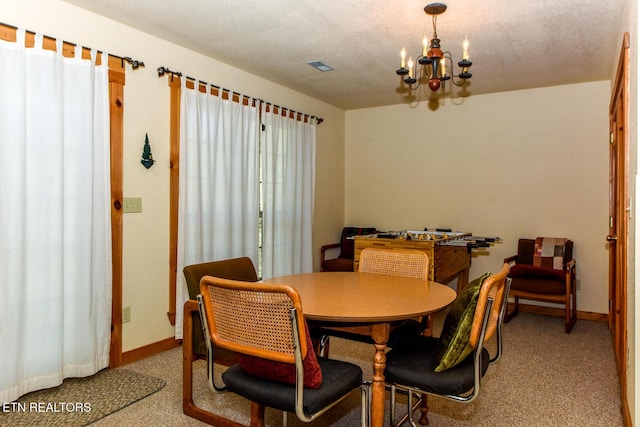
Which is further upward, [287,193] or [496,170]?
[496,170]

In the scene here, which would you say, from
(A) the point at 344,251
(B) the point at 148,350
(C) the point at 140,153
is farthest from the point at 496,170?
(B) the point at 148,350

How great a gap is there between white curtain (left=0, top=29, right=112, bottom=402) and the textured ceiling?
0.60 metres

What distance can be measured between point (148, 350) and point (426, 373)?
236 cm

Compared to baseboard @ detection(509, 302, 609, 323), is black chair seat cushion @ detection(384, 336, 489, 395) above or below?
above

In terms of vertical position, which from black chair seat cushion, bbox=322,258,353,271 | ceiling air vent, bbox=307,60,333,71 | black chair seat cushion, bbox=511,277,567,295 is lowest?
black chair seat cushion, bbox=511,277,567,295

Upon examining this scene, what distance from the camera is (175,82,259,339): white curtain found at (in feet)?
11.5

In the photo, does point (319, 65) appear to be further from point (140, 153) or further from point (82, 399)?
point (82, 399)

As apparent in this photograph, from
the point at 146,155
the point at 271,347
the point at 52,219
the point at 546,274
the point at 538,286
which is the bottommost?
the point at 538,286

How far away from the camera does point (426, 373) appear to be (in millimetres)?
1770

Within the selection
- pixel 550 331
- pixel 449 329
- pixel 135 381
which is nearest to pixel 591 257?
pixel 550 331

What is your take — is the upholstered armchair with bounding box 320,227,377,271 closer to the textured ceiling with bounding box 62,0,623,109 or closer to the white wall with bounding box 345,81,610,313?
the white wall with bounding box 345,81,610,313

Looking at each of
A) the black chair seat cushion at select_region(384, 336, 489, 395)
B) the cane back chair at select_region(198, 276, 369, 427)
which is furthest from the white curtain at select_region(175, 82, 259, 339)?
the black chair seat cushion at select_region(384, 336, 489, 395)

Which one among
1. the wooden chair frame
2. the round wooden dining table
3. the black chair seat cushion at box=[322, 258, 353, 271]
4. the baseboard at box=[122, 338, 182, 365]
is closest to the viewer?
the wooden chair frame

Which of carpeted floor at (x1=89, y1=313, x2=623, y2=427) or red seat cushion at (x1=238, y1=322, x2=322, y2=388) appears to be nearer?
red seat cushion at (x1=238, y1=322, x2=322, y2=388)
